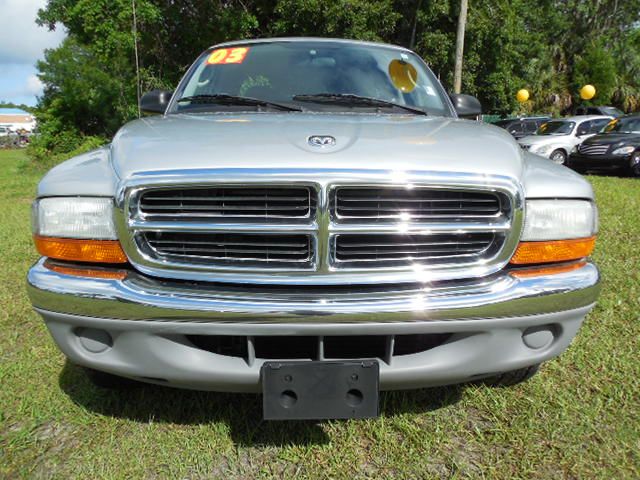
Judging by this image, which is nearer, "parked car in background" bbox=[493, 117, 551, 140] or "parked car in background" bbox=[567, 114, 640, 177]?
"parked car in background" bbox=[567, 114, 640, 177]

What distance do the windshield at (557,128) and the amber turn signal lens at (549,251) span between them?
14884 mm

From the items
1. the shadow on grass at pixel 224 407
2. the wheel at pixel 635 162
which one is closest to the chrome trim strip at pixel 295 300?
the shadow on grass at pixel 224 407

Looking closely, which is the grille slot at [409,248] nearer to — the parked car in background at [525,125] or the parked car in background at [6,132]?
the parked car in background at [525,125]

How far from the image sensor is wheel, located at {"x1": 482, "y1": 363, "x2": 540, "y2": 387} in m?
2.44

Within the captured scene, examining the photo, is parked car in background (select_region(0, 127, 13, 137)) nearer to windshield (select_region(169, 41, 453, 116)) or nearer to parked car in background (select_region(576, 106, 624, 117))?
parked car in background (select_region(576, 106, 624, 117))

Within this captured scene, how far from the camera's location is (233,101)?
274 cm

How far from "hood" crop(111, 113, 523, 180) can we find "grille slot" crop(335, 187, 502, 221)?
86mm

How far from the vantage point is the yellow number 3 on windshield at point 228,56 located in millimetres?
3318

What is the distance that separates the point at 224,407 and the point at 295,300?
97cm

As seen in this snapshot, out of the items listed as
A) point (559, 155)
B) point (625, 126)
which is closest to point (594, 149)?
point (625, 126)

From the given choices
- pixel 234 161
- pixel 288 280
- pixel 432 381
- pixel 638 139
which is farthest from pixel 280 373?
pixel 638 139

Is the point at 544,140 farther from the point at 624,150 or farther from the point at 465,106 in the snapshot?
the point at 465,106

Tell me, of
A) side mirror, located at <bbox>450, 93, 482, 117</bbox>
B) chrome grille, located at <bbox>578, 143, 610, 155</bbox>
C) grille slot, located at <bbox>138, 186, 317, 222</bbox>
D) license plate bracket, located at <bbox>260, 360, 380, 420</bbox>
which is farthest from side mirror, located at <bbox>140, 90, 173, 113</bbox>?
chrome grille, located at <bbox>578, 143, 610, 155</bbox>

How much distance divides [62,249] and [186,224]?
19.5 inches
